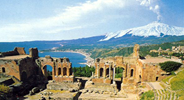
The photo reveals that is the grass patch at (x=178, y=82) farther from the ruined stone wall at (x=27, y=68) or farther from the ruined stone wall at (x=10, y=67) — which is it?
the ruined stone wall at (x=10, y=67)

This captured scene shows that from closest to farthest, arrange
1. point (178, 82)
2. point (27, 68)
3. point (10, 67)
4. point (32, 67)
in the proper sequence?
point (178, 82), point (10, 67), point (27, 68), point (32, 67)

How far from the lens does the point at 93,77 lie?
1079 inches

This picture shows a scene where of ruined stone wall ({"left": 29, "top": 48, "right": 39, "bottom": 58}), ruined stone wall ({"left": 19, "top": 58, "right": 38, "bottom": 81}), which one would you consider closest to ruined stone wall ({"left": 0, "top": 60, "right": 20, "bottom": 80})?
ruined stone wall ({"left": 19, "top": 58, "right": 38, "bottom": 81})

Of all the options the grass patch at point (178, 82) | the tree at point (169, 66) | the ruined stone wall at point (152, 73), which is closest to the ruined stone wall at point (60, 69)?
the ruined stone wall at point (152, 73)

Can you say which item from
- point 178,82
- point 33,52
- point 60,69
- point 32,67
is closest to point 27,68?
point 32,67

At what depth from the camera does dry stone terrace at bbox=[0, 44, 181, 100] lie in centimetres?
2423

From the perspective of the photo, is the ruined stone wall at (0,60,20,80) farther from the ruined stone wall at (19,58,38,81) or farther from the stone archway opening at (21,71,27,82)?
the stone archway opening at (21,71,27,82)

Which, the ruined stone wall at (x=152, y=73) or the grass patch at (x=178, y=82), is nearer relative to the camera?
the grass patch at (x=178, y=82)

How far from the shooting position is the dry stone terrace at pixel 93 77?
24.2 metres

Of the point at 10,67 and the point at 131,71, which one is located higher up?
the point at 10,67

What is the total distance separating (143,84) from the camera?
956 inches

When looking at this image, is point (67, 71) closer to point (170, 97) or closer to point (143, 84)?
point (143, 84)

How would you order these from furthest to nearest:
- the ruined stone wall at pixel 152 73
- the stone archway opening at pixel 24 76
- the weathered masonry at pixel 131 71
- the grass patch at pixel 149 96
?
1. the stone archway opening at pixel 24 76
2. the weathered masonry at pixel 131 71
3. the ruined stone wall at pixel 152 73
4. the grass patch at pixel 149 96

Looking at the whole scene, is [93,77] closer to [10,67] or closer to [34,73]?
[34,73]
